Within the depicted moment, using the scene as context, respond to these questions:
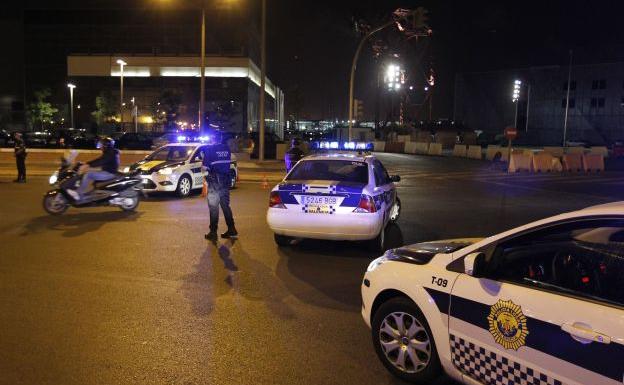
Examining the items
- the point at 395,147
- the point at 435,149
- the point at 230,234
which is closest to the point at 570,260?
the point at 230,234

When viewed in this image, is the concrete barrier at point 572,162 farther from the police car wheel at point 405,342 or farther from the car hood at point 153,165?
the police car wheel at point 405,342

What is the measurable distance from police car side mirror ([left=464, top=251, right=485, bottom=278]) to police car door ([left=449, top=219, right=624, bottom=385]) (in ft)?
0.10

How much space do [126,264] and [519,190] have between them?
1482 cm

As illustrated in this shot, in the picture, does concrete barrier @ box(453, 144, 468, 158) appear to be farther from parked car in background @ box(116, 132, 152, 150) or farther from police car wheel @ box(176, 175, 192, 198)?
police car wheel @ box(176, 175, 192, 198)

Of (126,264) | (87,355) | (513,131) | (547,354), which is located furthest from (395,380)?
(513,131)

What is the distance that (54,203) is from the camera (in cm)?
1192

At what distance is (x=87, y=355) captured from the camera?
476cm

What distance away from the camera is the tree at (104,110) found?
64.0 m

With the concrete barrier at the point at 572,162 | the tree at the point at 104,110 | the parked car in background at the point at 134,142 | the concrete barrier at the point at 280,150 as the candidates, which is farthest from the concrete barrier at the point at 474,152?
the tree at the point at 104,110

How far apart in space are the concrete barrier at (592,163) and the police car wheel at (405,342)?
26910mm

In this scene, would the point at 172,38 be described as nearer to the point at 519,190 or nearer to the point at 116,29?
the point at 116,29

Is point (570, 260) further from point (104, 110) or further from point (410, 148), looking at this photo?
point (104, 110)

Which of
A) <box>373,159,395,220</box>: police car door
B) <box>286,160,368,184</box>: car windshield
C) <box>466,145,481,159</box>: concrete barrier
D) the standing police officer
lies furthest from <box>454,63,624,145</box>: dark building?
the standing police officer

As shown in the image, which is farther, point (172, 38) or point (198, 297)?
point (172, 38)
